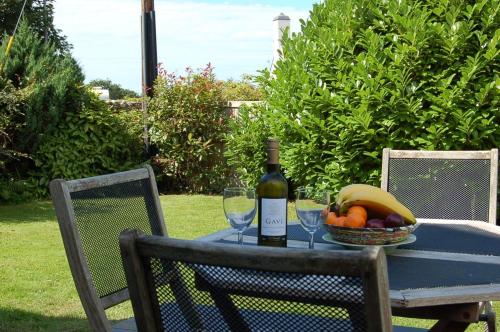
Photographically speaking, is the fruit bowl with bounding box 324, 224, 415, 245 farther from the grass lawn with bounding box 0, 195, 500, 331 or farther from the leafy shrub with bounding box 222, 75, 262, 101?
the leafy shrub with bounding box 222, 75, 262, 101

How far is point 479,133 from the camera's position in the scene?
5.93 meters

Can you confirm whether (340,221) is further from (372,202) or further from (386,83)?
(386,83)

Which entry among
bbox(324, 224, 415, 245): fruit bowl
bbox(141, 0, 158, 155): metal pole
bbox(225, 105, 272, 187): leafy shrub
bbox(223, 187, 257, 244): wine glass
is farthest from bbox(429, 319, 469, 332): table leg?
bbox(141, 0, 158, 155): metal pole

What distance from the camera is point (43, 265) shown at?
218 inches

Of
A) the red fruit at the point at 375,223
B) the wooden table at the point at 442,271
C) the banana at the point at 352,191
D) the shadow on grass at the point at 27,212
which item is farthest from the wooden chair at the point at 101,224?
the shadow on grass at the point at 27,212

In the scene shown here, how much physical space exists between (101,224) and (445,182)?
178cm

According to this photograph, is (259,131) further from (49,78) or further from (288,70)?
(49,78)

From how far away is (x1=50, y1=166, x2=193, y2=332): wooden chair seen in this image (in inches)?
84.3

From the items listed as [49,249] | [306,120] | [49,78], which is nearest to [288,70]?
[306,120]

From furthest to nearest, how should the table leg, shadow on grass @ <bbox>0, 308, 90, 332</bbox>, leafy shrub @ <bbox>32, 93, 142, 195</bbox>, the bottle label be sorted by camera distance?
1. leafy shrub @ <bbox>32, 93, 142, 195</bbox>
2. shadow on grass @ <bbox>0, 308, 90, 332</bbox>
3. the bottle label
4. the table leg

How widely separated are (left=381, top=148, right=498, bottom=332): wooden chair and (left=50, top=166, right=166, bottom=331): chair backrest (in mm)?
1341

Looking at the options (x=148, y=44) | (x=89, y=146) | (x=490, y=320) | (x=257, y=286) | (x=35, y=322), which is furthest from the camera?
(x=148, y=44)

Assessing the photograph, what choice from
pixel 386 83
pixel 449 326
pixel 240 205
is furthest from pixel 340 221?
pixel 386 83

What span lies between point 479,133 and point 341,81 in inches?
51.6
